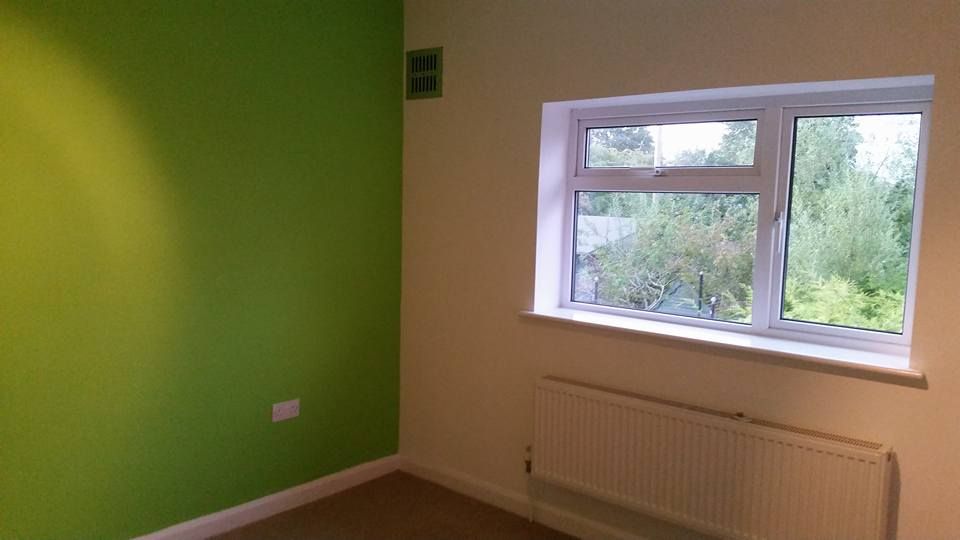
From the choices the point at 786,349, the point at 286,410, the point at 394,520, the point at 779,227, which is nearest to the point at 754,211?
the point at 779,227

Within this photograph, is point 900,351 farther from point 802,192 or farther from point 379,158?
point 379,158

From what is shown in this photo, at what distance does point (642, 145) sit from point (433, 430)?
181cm

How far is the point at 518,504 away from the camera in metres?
3.38

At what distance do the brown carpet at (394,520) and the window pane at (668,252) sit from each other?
44.2 inches

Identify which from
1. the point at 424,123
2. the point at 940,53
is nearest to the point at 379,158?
the point at 424,123

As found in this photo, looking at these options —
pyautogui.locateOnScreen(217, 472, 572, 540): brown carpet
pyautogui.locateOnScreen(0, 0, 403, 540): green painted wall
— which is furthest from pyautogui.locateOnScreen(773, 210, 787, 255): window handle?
pyautogui.locateOnScreen(0, 0, 403, 540): green painted wall

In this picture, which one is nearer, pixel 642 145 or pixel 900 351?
pixel 900 351

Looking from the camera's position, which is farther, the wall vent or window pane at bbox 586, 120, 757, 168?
the wall vent

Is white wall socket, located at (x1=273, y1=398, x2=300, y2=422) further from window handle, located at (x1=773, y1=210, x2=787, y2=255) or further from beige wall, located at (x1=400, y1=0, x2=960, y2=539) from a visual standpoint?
window handle, located at (x1=773, y1=210, x2=787, y2=255)

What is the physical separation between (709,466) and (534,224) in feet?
4.19

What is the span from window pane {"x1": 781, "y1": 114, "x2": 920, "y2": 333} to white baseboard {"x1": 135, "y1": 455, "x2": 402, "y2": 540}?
2.19 m

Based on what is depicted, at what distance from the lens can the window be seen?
2561mm

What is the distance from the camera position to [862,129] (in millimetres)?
2615

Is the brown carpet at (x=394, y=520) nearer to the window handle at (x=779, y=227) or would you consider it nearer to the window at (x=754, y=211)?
the window at (x=754, y=211)
